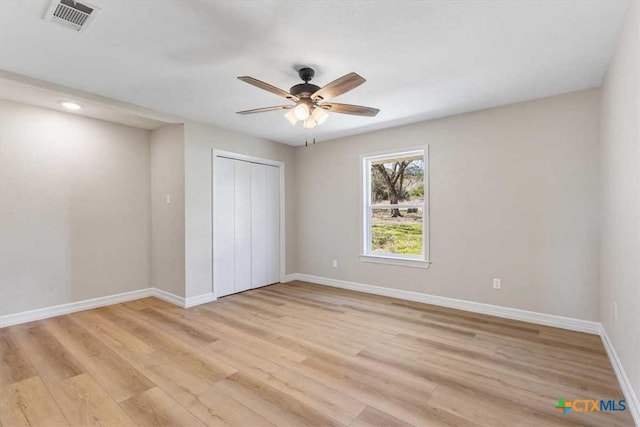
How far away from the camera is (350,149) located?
481 cm

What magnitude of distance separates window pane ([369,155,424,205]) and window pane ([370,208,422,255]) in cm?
16

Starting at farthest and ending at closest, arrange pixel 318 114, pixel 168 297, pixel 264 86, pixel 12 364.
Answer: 1. pixel 168 297
2. pixel 318 114
3. pixel 12 364
4. pixel 264 86

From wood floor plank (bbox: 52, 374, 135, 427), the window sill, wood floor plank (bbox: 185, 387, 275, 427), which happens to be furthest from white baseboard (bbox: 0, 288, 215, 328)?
the window sill

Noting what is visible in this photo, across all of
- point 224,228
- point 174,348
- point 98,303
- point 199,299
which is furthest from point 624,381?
point 98,303

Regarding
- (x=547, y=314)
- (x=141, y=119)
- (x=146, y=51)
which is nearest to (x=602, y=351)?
(x=547, y=314)

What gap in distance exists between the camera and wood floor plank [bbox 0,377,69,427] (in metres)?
1.78

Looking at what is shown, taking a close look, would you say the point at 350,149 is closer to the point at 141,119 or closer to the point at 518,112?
the point at 518,112

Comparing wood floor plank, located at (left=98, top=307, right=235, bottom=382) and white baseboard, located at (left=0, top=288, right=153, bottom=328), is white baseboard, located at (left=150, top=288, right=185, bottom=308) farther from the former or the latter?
wood floor plank, located at (left=98, top=307, right=235, bottom=382)

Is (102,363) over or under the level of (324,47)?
under

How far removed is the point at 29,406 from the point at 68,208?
2.57 metres

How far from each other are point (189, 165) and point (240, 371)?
2735 millimetres

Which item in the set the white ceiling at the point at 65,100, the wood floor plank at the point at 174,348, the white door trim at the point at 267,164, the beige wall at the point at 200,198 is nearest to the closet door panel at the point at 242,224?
the white door trim at the point at 267,164

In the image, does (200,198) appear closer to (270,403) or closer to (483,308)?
(270,403)

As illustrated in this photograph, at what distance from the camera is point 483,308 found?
3.60 meters
